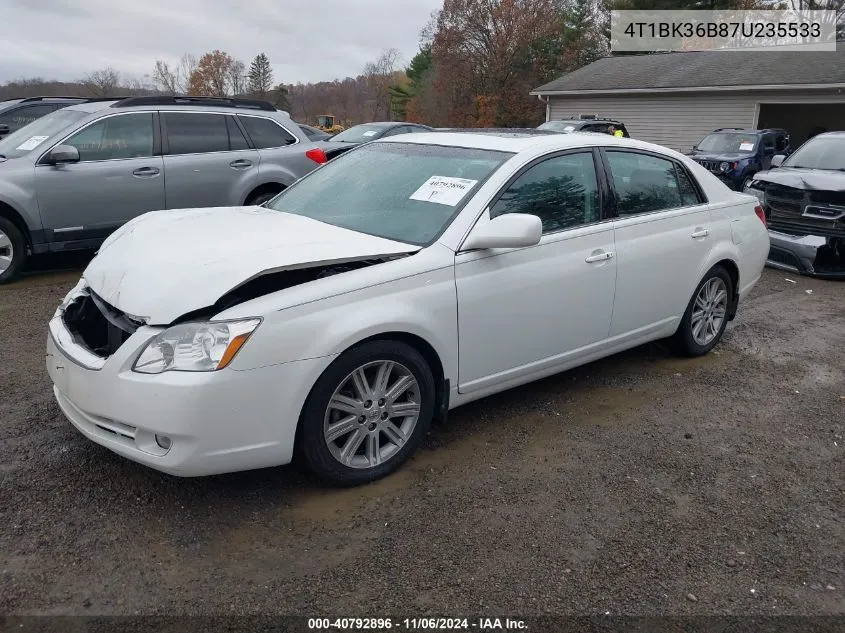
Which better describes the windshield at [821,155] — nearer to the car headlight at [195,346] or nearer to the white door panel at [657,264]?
the white door panel at [657,264]

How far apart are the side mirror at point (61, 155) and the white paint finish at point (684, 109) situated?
2183 cm

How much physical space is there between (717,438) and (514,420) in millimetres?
1165

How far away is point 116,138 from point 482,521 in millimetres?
6121

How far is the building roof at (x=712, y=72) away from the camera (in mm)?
22391

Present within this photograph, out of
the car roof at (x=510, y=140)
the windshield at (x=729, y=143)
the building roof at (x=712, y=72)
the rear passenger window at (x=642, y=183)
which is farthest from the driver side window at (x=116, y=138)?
the building roof at (x=712, y=72)

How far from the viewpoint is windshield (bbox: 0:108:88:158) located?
7.23m

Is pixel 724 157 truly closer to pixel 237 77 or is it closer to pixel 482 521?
pixel 482 521

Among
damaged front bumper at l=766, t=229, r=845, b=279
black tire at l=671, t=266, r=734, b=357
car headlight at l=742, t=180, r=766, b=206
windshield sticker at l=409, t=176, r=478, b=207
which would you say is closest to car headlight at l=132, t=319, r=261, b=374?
windshield sticker at l=409, t=176, r=478, b=207

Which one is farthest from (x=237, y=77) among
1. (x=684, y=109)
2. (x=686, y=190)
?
(x=686, y=190)

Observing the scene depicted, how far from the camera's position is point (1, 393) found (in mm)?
4363

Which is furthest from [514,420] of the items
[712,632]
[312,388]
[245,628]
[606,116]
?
[606,116]

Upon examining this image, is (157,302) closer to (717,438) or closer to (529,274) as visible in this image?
(529,274)

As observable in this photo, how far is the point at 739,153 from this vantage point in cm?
1656

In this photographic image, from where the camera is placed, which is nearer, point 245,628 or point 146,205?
point 245,628
